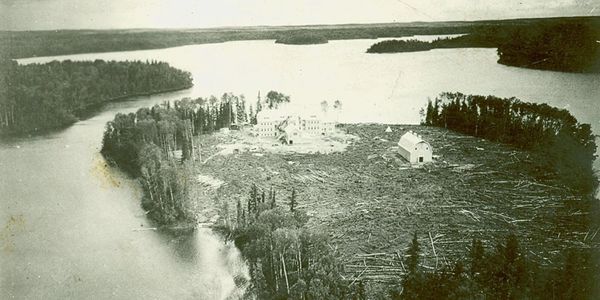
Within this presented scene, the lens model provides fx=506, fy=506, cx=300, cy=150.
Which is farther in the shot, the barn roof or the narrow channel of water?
the barn roof

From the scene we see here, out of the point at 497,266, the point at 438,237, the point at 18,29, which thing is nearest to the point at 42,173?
the point at 18,29

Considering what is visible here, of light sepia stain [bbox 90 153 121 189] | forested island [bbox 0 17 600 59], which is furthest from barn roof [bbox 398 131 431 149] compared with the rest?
light sepia stain [bbox 90 153 121 189]

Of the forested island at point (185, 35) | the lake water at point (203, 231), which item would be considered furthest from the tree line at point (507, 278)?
the forested island at point (185, 35)

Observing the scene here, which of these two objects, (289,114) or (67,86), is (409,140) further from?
(67,86)

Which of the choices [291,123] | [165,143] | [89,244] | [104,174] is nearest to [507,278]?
[291,123]

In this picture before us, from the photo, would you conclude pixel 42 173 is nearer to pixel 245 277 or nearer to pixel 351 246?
pixel 245 277

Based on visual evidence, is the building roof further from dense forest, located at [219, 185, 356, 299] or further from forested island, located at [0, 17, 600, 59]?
dense forest, located at [219, 185, 356, 299]

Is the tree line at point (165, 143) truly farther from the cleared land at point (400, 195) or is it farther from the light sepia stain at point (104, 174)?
the cleared land at point (400, 195)
